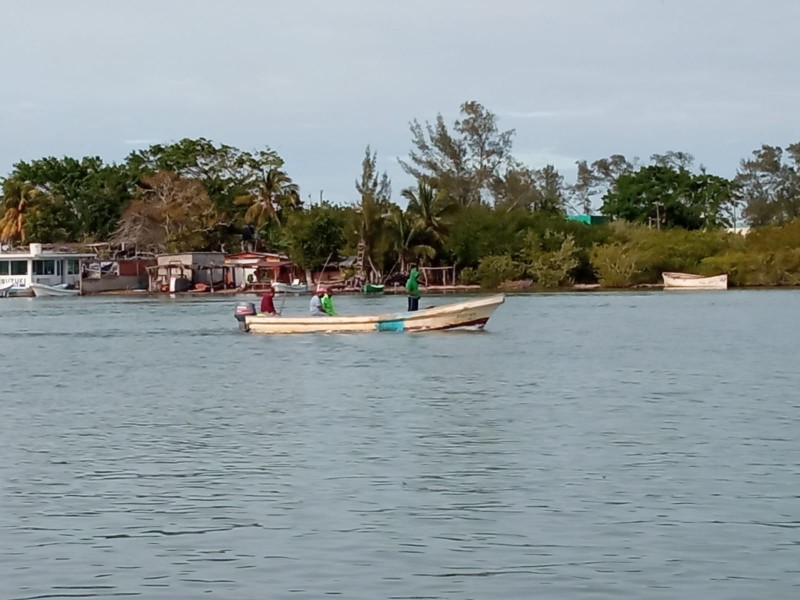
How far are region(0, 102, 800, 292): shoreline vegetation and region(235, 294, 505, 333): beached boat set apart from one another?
4333 cm

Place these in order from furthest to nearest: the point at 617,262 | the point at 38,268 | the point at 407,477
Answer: the point at 38,268
the point at 617,262
the point at 407,477

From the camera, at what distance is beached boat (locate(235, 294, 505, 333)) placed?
119ft

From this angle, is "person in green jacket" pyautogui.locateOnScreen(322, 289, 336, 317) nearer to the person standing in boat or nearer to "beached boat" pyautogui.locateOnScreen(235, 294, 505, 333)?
the person standing in boat

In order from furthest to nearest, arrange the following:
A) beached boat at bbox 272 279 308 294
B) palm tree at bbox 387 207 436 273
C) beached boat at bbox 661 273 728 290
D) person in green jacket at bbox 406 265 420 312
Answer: palm tree at bbox 387 207 436 273 → beached boat at bbox 661 273 728 290 → beached boat at bbox 272 279 308 294 → person in green jacket at bbox 406 265 420 312

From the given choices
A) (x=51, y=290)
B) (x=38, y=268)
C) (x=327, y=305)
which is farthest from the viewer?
(x=38, y=268)

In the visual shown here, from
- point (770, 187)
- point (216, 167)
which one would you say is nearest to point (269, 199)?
point (216, 167)

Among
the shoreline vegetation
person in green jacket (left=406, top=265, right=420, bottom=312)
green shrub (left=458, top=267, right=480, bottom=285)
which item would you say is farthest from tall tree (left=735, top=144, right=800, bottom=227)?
person in green jacket (left=406, top=265, right=420, bottom=312)

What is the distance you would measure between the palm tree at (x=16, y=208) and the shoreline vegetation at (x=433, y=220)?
0.10 metres

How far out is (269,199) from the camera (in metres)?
90.9

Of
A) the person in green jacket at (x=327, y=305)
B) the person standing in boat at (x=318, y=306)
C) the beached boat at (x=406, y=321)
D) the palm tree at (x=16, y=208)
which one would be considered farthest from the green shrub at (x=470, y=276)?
the person standing in boat at (x=318, y=306)

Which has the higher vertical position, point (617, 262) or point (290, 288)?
point (617, 262)

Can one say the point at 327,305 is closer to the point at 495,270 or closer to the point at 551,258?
the point at 495,270

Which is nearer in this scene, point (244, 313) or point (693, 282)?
point (244, 313)

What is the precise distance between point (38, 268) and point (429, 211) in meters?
25.7
